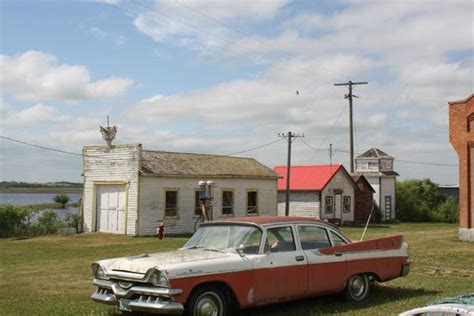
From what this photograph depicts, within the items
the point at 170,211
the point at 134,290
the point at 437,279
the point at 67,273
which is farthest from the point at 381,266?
the point at 170,211

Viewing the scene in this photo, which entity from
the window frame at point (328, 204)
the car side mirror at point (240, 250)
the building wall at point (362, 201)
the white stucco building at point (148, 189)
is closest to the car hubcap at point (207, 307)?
the car side mirror at point (240, 250)

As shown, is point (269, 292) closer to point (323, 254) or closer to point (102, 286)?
point (323, 254)

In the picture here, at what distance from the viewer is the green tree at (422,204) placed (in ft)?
166

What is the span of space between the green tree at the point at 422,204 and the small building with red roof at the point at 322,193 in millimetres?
8678

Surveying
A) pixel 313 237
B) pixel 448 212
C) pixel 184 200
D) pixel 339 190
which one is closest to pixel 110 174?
pixel 184 200

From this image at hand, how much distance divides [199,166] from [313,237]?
23.3 meters

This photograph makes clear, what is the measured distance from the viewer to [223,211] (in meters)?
33.8

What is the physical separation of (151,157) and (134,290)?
23.2m

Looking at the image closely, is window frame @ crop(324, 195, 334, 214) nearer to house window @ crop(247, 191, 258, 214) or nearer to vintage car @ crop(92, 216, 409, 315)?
house window @ crop(247, 191, 258, 214)

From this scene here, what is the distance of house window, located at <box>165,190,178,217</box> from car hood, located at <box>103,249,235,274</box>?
21533 mm

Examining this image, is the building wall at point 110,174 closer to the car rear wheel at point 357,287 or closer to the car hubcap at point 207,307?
the car rear wheel at point 357,287

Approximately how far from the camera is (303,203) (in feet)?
139

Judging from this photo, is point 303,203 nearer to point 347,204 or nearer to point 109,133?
point 347,204

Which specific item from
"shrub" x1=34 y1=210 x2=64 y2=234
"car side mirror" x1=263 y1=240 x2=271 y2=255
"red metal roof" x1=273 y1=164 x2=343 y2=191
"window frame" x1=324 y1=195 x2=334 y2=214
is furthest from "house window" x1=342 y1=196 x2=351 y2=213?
"car side mirror" x1=263 y1=240 x2=271 y2=255
